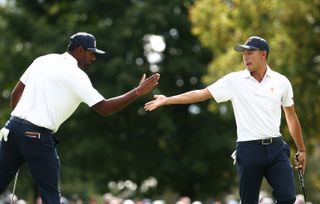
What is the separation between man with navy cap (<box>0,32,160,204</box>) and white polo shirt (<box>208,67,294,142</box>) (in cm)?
148

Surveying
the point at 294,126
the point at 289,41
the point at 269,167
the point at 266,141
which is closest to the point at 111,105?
the point at 266,141

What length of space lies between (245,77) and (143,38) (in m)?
27.2

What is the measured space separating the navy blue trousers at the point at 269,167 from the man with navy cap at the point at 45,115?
1612 millimetres

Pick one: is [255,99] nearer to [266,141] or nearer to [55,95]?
[266,141]

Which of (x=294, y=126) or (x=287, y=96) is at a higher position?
(x=287, y=96)

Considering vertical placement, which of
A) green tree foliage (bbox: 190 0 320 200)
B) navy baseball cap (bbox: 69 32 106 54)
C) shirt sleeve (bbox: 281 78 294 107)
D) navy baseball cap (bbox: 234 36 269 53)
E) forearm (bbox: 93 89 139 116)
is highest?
navy baseball cap (bbox: 69 32 106 54)

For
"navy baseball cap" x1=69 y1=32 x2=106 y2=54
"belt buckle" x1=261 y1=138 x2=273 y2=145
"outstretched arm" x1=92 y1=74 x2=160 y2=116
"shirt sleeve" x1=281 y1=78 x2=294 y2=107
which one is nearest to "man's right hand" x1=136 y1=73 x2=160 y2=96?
"outstretched arm" x1=92 y1=74 x2=160 y2=116

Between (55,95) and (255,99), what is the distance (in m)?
2.37

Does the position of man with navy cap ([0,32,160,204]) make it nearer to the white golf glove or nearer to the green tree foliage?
the white golf glove

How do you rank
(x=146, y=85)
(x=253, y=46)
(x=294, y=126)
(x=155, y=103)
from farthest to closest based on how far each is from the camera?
(x=294, y=126), (x=253, y=46), (x=155, y=103), (x=146, y=85)

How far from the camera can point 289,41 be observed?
27.7m

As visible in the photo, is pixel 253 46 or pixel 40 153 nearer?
pixel 40 153

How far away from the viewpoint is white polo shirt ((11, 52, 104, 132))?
897 centimetres

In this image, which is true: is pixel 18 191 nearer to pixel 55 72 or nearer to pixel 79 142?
pixel 79 142
